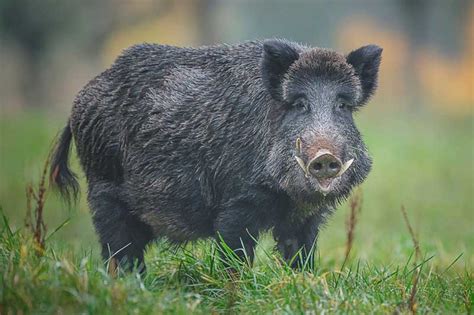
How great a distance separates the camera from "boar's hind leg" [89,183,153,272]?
6578mm

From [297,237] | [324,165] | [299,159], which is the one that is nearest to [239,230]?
[297,237]

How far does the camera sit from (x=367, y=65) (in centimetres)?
604

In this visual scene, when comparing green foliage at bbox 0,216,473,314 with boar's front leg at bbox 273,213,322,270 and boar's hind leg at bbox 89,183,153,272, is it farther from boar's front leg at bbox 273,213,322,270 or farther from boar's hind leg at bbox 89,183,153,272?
boar's hind leg at bbox 89,183,153,272

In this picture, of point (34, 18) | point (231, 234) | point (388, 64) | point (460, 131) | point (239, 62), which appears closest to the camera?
point (231, 234)

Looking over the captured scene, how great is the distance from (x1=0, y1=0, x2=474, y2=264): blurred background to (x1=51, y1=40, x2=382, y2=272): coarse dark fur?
2.27 ft

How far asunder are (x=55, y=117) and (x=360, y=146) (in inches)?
620

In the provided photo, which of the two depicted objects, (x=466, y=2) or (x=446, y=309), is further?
(x=466, y=2)

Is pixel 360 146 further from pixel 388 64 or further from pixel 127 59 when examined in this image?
pixel 388 64

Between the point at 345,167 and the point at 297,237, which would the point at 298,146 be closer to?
the point at 345,167

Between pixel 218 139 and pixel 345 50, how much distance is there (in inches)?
1142

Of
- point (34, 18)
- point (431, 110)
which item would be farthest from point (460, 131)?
point (34, 18)

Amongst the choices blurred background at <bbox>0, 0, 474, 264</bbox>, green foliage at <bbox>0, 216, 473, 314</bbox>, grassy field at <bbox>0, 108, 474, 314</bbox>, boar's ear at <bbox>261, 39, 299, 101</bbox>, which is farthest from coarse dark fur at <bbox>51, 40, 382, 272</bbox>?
blurred background at <bbox>0, 0, 474, 264</bbox>

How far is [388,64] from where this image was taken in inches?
1478

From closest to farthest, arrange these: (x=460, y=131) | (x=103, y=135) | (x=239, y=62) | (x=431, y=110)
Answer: (x=239, y=62) < (x=103, y=135) < (x=460, y=131) < (x=431, y=110)
